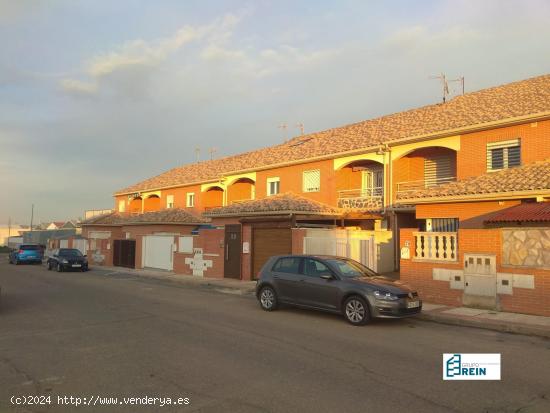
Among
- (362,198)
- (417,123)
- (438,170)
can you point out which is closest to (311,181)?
(362,198)

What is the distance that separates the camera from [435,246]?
12938 millimetres

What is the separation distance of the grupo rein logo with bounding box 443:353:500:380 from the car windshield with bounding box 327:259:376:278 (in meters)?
3.59

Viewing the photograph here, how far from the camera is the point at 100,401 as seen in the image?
4.92 m

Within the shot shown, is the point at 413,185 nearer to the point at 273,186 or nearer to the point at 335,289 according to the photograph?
the point at 273,186

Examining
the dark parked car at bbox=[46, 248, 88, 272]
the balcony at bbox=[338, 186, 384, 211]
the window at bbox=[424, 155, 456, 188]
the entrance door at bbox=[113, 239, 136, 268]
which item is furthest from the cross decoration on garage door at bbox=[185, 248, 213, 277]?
the window at bbox=[424, 155, 456, 188]

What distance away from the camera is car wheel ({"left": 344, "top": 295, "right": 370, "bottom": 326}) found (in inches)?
378

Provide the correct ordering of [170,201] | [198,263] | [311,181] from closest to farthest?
[198,263], [311,181], [170,201]

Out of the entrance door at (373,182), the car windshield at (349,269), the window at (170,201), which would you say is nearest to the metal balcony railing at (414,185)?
A: the entrance door at (373,182)

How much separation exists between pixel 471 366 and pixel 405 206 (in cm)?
1357

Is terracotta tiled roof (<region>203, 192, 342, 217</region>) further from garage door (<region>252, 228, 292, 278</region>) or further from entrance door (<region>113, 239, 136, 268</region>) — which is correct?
entrance door (<region>113, 239, 136, 268</region>)

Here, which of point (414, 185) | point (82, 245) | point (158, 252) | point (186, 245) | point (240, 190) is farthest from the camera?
point (82, 245)

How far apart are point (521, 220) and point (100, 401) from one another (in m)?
10.5

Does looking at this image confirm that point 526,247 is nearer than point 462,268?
Yes

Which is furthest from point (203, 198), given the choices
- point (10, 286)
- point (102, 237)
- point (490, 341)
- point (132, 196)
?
point (490, 341)
